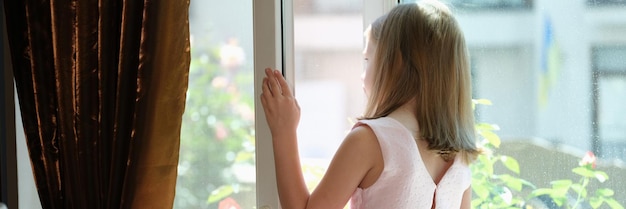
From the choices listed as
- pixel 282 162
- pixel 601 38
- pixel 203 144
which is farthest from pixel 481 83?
pixel 203 144

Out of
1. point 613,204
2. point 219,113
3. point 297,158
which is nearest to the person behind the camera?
point 297,158

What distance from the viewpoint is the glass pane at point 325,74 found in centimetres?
208

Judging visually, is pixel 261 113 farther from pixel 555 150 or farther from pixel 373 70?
pixel 555 150

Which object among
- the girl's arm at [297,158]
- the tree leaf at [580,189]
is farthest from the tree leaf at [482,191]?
the girl's arm at [297,158]

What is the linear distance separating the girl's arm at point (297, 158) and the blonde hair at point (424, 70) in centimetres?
10

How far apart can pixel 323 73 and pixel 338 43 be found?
87 mm

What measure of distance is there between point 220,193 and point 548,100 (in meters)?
0.89

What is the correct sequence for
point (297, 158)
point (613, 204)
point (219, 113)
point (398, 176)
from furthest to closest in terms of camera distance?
1. point (219, 113)
2. point (613, 204)
3. point (297, 158)
4. point (398, 176)

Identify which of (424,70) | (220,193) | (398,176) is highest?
(424,70)

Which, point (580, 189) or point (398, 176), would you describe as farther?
point (580, 189)

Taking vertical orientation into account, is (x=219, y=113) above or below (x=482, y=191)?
above

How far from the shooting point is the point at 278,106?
1.96m

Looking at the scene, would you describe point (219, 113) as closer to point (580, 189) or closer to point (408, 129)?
point (408, 129)

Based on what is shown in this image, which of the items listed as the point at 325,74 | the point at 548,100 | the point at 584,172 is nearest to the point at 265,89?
the point at 325,74
